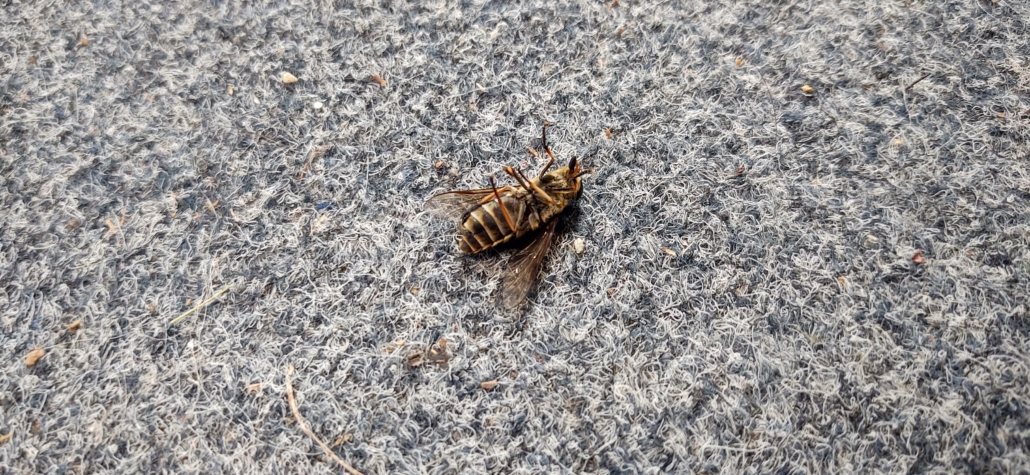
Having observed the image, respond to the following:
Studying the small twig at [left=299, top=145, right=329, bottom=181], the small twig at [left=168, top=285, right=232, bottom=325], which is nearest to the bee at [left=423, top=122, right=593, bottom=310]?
the small twig at [left=299, top=145, right=329, bottom=181]

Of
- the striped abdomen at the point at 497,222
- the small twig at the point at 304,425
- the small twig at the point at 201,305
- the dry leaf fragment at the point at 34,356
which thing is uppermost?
the dry leaf fragment at the point at 34,356

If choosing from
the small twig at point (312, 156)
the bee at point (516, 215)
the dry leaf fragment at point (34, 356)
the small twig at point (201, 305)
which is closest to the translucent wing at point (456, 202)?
the bee at point (516, 215)

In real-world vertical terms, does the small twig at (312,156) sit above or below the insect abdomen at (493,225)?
above

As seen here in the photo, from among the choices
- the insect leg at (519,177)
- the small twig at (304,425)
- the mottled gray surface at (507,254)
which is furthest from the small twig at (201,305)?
the insect leg at (519,177)

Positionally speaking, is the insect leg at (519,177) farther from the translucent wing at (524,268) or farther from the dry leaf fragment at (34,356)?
the dry leaf fragment at (34,356)

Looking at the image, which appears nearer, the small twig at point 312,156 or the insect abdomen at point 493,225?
the insect abdomen at point 493,225

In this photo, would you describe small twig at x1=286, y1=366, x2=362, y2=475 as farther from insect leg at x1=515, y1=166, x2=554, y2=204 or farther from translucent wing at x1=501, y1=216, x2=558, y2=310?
insect leg at x1=515, y1=166, x2=554, y2=204

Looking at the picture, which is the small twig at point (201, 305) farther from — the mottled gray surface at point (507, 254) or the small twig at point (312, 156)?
the small twig at point (312, 156)
